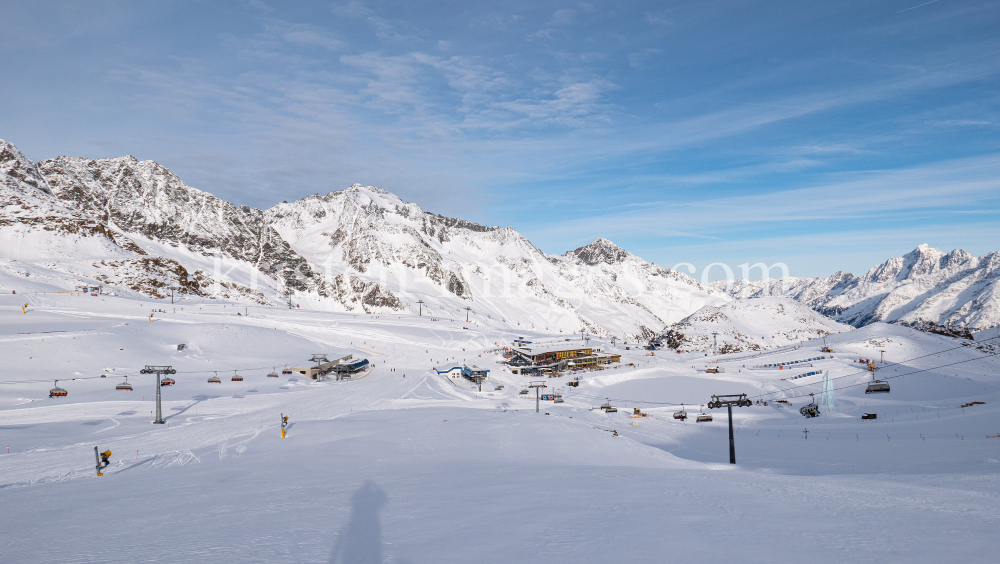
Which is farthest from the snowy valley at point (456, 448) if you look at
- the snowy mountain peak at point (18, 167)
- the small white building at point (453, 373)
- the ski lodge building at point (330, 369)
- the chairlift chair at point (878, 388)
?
the snowy mountain peak at point (18, 167)

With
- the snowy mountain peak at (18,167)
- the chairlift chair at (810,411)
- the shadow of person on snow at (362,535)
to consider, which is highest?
the snowy mountain peak at (18,167)

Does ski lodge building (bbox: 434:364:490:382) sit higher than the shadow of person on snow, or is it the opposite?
the shadow of person on snow

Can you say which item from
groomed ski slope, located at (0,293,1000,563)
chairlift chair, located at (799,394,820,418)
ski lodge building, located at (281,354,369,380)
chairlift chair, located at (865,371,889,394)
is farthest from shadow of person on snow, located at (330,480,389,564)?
chairlift chair, located at (865,371,889,394)

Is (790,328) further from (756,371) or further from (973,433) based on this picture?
(973,433)

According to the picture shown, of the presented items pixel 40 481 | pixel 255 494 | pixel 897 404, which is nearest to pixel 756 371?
pixel 897 404

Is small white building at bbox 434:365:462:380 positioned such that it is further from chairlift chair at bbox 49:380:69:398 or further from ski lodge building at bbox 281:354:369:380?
chairlift chair at bbox 49:380:69:398

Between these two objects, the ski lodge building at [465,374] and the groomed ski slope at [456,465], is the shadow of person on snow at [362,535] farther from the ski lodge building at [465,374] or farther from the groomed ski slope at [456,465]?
the ski lodge building at [465,374]
